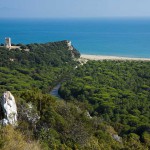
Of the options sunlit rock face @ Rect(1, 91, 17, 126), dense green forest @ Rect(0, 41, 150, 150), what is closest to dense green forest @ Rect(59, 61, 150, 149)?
dense green forest @ Rect(0, 41, 150, 150)

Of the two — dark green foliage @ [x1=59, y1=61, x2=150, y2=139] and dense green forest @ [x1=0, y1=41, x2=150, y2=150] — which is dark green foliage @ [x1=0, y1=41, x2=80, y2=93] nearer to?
dense green forest @ [x1=0, y1=41, x2=150, y2=150]

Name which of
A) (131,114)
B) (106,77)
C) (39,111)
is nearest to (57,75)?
(106,77)

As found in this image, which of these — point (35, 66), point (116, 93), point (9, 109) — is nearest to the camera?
point (9, 109)

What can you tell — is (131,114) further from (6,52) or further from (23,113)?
(6,52)

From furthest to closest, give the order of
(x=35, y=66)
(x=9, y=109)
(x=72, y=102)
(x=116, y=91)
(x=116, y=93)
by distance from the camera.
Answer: (x=35, y=66) < (x=116, y=91) < (x=116, y=93) < (x=72, y=102) < (x=9, y=109)

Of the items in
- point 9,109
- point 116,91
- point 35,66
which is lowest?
point 35,66

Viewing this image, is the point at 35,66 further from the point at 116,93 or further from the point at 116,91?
the point at 116,93

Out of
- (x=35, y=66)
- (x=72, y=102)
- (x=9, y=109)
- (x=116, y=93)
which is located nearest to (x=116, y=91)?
(x=116, y=93)

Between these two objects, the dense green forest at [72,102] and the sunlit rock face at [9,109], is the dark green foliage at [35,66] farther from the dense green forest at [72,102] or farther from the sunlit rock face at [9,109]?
the sunlit rock face at [9,109]

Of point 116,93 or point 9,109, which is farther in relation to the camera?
point 116,93
